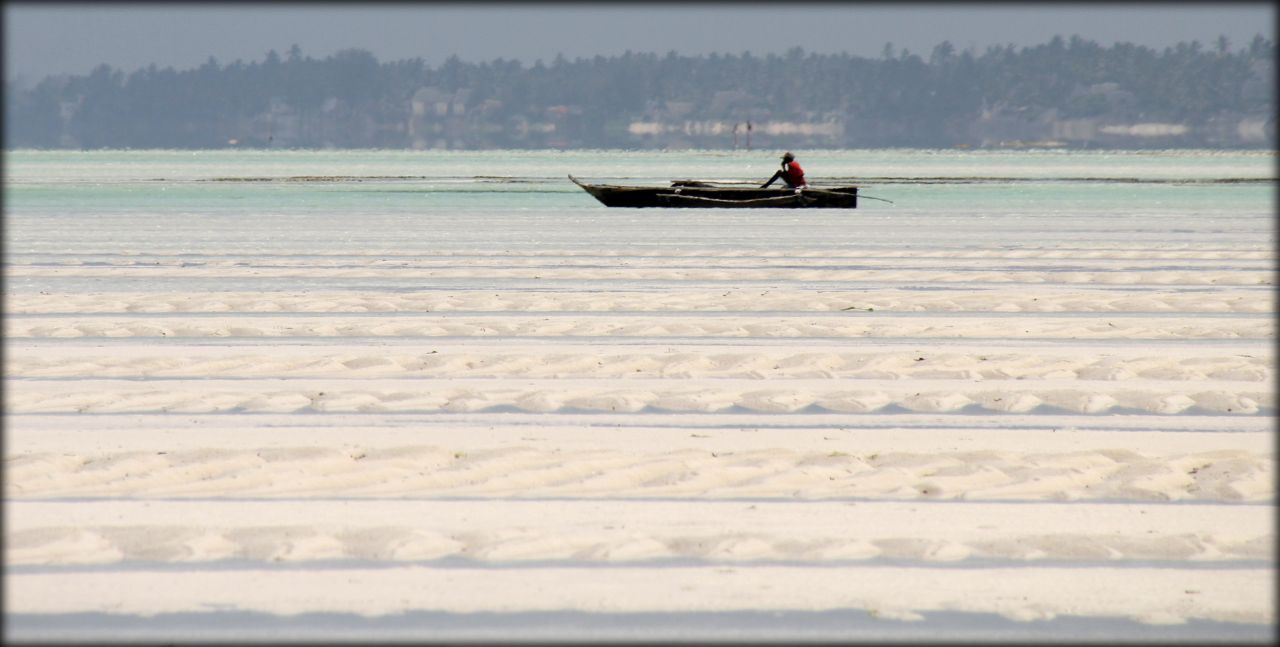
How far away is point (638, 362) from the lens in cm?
1195

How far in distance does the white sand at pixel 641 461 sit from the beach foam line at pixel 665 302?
0.66 feet

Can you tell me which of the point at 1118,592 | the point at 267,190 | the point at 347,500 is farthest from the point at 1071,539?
the point at 267,190

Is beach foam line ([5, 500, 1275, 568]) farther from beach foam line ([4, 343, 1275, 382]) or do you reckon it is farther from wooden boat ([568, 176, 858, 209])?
wooden boat ([568, 176, 858, 209])

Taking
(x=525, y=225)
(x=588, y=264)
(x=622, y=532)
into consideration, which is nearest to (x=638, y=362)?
(x=622, y=532)

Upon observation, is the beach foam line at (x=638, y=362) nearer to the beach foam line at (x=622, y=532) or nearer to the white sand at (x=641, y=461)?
the white sand at (x=641, y=461)

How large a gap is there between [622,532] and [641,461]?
141 centimetres

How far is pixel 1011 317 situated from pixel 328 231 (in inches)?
736

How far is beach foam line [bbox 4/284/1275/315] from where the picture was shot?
15859 mm

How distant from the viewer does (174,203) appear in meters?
47.2

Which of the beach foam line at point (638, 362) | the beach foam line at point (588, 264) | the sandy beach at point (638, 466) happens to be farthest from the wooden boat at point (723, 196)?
the beach foam line at point (638, 362)

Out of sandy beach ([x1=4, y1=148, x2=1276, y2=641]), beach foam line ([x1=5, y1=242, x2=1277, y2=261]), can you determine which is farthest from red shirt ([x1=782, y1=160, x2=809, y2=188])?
sandy beach ([x1=4, y1=148, x2=1276, y2=641])

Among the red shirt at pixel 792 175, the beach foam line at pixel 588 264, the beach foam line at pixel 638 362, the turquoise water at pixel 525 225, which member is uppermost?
the beach foam line at pixel 638 362

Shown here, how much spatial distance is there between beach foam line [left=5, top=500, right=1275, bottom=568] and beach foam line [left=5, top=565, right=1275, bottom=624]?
0.63ft

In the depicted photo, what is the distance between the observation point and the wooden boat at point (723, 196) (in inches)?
1390
